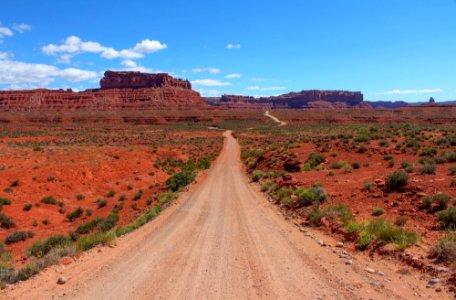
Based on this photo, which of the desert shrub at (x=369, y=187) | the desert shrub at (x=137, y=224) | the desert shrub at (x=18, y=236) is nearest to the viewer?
the desert shrub at (x=137, y=224)

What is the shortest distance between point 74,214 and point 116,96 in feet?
511

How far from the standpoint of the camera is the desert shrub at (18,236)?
15335 mm

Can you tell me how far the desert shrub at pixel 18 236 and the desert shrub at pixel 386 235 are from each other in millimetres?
14192

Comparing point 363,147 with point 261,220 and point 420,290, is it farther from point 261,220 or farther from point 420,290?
point 420,290

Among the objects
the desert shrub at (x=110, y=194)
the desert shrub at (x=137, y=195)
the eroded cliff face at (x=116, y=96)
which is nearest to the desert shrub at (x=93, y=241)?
the desert shrub at (x=137, y=195)

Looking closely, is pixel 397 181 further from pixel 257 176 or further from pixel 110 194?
pixel 110 194

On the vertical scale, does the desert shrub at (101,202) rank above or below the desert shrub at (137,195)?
below

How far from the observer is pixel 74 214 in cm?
1992

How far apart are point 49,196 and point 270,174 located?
47.2ft

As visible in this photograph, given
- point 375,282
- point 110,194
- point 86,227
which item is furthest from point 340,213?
point 110,194

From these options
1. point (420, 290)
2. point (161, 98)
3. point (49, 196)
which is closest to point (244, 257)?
point (420, 290)

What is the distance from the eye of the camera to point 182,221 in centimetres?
1295

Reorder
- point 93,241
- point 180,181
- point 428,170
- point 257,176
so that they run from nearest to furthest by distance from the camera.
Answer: point 93,241 < point 428,170 < point 257,176 < point 180,181

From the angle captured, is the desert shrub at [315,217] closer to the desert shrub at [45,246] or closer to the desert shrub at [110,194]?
the desert shrub at [45,246]
